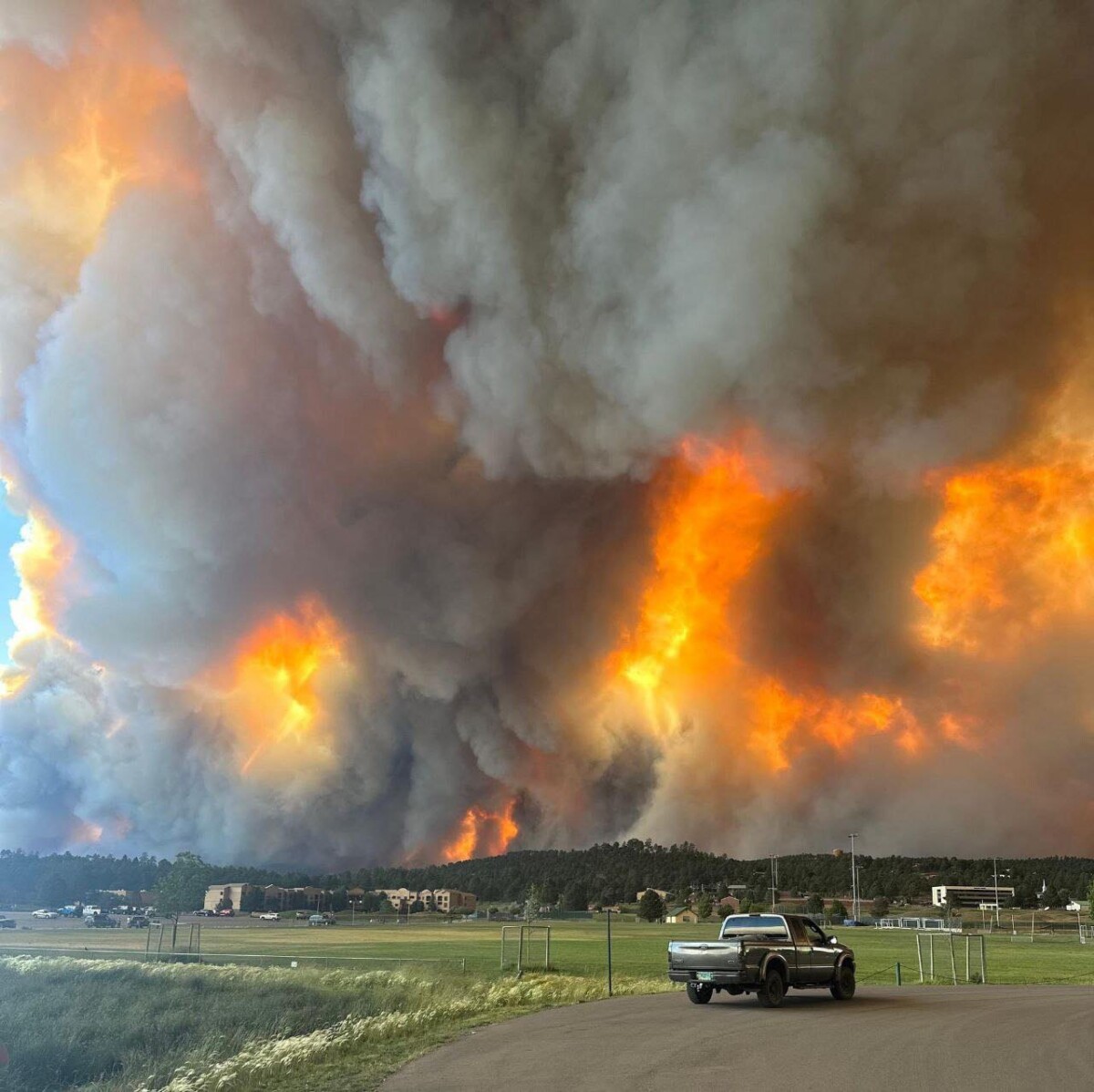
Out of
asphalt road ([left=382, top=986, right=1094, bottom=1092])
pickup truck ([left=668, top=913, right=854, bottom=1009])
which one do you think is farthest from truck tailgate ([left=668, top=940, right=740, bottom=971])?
asphalt road ([left=382, top=986, right=1094, bottom=1092])

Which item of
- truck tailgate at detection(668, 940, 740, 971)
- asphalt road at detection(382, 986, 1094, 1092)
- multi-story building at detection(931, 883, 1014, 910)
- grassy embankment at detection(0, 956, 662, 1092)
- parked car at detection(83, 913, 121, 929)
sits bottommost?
parked car at detection(83, 913, 121, 929)

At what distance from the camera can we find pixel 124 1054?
22547 millimetres

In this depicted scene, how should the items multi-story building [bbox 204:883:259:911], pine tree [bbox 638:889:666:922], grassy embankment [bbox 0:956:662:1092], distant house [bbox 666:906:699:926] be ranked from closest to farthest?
grassy embankment [bbox 0:956:662:1092]
distant house [bbox 666:906:699:926]
pine tree [bbox 638:889:666:922]
multi-story building [bbox 204:883:259:911]

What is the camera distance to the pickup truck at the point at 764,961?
66.5 feet

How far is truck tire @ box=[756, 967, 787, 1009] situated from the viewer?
2042cm

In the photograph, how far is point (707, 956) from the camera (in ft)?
67.2

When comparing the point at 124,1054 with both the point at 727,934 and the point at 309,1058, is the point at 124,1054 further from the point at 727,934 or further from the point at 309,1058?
the point at 727,934

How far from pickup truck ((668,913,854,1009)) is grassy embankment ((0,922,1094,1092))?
339cm

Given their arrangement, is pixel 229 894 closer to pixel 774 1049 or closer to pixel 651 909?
pixel 651 909

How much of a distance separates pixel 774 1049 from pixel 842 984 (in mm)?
9588

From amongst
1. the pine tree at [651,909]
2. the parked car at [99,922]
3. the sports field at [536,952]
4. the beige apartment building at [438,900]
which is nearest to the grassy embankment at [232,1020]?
the sports field at [536,952]

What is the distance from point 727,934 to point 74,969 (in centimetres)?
2506

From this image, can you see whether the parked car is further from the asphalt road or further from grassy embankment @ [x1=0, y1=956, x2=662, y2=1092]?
the asphalt road

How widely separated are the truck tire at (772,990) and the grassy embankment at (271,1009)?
4.41m
